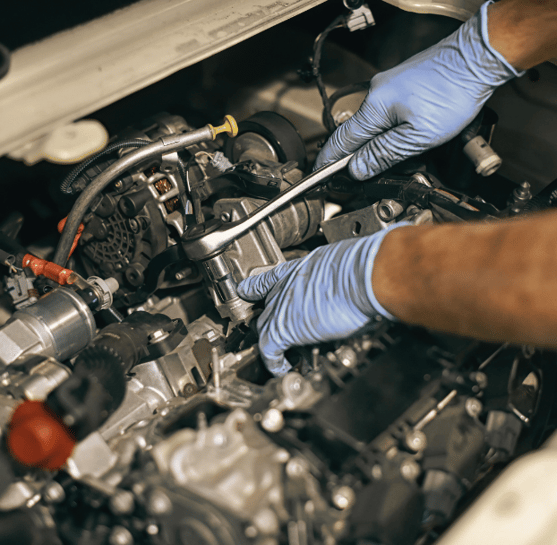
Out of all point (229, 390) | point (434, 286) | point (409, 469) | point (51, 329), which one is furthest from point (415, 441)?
point (51, 329)

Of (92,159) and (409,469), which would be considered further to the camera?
(92,159)

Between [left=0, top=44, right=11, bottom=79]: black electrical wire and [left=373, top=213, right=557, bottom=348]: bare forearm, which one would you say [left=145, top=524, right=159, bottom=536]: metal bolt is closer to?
[left=373, top=213, right=557, bottom=348]: bare forearm

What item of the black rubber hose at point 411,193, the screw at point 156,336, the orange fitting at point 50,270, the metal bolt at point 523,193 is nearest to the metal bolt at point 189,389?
the screw at point 156,336

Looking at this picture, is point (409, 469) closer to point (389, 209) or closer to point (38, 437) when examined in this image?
point (38, 437)

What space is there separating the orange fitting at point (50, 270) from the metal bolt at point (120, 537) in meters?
0.68

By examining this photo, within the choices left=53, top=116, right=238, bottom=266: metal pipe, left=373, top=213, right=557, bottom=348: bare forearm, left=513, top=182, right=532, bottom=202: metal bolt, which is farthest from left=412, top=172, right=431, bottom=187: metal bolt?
left=53, top=116, right=238, bottom=266: metal pipe

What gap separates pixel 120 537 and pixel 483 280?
2.40 ft

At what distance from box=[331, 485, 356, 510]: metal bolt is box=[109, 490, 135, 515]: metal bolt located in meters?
0.33

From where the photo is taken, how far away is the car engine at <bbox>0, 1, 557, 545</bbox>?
0.74m

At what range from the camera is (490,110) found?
158 cm

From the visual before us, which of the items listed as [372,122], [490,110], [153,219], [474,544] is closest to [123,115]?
[153,219]

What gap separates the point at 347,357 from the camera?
0.92m

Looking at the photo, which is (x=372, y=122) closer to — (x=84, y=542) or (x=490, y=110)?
(x=490, y=110)

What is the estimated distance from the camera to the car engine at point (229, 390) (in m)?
0.74
